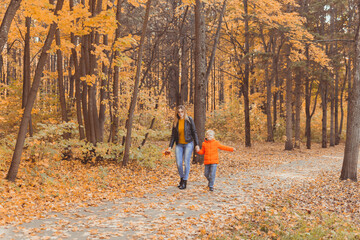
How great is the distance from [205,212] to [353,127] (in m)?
6.60

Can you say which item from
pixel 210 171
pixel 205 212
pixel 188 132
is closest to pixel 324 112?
pixel 210 171

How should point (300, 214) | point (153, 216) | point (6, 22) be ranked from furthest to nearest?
point (300, 214), point (6, 22), point (153, 216)

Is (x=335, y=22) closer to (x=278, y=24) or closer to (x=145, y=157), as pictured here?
(x=278, y=24)

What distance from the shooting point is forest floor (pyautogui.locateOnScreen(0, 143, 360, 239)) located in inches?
188

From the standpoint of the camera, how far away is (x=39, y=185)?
7.34 metres

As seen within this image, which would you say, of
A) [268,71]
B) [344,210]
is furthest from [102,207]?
[268,71]

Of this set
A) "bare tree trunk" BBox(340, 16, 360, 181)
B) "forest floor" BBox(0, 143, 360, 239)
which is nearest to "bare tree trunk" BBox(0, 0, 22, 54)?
"forest floor" BBox(0, 143, 360, 239)

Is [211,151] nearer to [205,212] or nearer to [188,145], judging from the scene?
[188,145]

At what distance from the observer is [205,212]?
5.86 meters

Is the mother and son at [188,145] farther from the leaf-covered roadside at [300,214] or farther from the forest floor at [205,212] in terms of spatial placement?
the leaf-covered roadside at [300,214]

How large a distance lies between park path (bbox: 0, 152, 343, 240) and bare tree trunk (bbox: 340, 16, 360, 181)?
343 cm

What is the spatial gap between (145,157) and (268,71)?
1752 cm

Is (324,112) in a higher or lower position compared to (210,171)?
higher

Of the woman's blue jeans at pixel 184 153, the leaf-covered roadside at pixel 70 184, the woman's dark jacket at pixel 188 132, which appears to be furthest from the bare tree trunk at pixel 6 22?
the woman's blue jeans at pixel 184 153
